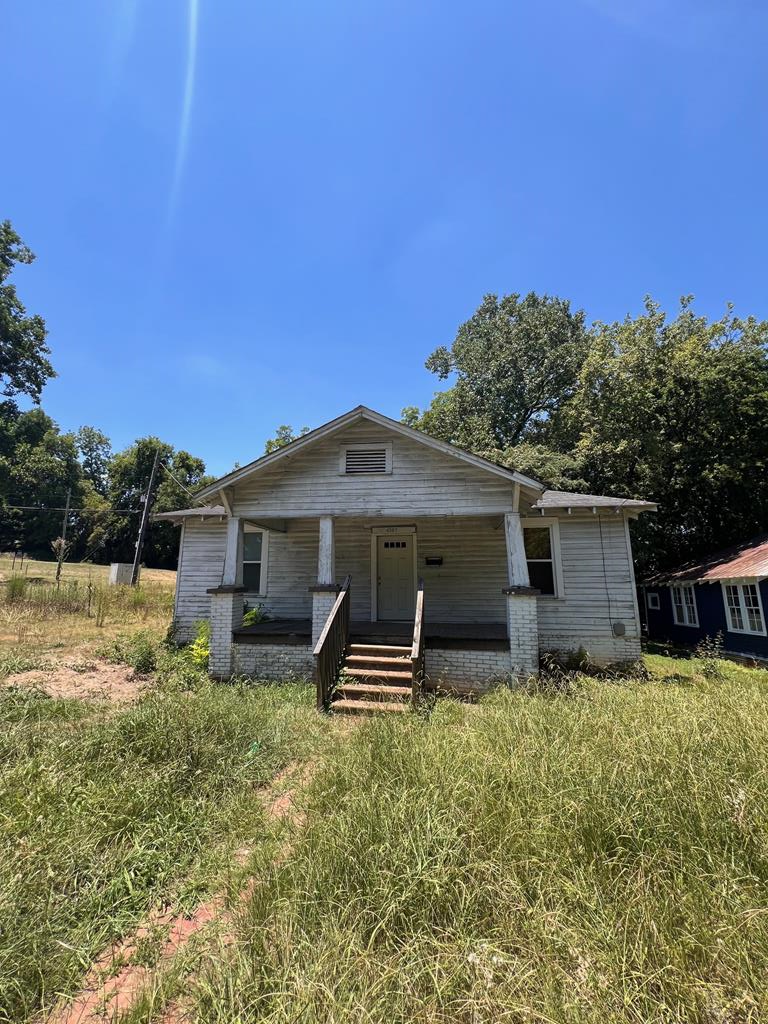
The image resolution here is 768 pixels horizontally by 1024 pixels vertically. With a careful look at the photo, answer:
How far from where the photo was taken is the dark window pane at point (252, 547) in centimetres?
1178

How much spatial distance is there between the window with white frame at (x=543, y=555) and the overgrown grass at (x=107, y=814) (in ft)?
22.3

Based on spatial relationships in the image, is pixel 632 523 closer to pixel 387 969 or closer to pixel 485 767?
pixel 485 767

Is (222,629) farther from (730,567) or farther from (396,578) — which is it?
(730,567)

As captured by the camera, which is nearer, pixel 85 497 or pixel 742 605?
pixel 742 605

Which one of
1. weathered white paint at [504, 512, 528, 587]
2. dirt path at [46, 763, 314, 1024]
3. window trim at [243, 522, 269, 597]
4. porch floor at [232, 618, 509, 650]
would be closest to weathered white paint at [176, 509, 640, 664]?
window trim at [243, 522, 269, 597]

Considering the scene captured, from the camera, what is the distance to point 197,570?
38.7ft

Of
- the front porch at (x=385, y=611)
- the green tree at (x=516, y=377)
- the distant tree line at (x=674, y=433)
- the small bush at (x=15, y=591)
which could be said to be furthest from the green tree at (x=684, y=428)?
the small bush at (x=15, y=591)

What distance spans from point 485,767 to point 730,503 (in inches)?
766

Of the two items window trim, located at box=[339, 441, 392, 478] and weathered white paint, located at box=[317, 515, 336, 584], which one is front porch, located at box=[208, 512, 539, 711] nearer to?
weathered white paint, located at box=[317, 515, 336, 584]

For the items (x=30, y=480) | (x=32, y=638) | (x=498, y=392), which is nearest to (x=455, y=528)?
(x=32, y=638)

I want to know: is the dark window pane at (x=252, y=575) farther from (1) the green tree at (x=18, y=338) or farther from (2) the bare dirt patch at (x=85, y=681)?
(1) the green tree at (x=18, y=338)

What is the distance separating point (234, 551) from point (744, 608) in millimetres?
13377

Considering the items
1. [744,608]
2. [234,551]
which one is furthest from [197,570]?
[744,608]

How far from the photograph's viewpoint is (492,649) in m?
7.85
